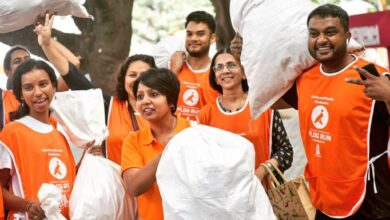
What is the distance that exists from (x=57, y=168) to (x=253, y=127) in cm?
120

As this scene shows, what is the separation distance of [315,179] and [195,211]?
0.88m

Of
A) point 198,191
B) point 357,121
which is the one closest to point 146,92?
point 198,191

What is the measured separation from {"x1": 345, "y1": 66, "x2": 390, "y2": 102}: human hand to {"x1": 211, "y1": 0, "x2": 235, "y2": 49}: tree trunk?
3750 mm

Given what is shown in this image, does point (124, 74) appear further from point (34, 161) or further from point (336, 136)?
point (336, 136)

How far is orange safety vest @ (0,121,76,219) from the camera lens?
4.25 metres

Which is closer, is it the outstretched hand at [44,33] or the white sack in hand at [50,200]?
the white sack in hand at [50,200]

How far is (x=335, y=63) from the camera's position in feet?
13.4

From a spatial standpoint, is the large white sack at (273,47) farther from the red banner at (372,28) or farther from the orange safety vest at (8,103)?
the red banner at (372,28)

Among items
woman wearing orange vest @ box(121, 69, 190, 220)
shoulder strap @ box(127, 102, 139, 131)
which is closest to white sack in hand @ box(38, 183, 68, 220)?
woman wearing orange vest @ box(121, 69, 190, 220)

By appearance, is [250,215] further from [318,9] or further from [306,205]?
[318,9]

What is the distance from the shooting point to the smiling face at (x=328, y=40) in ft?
13.3

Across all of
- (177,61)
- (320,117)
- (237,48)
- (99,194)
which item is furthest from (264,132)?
(177,61)

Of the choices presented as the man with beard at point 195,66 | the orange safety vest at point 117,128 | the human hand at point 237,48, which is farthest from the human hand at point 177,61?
the orange safety vest at point 117,128

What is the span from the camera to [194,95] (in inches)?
222
